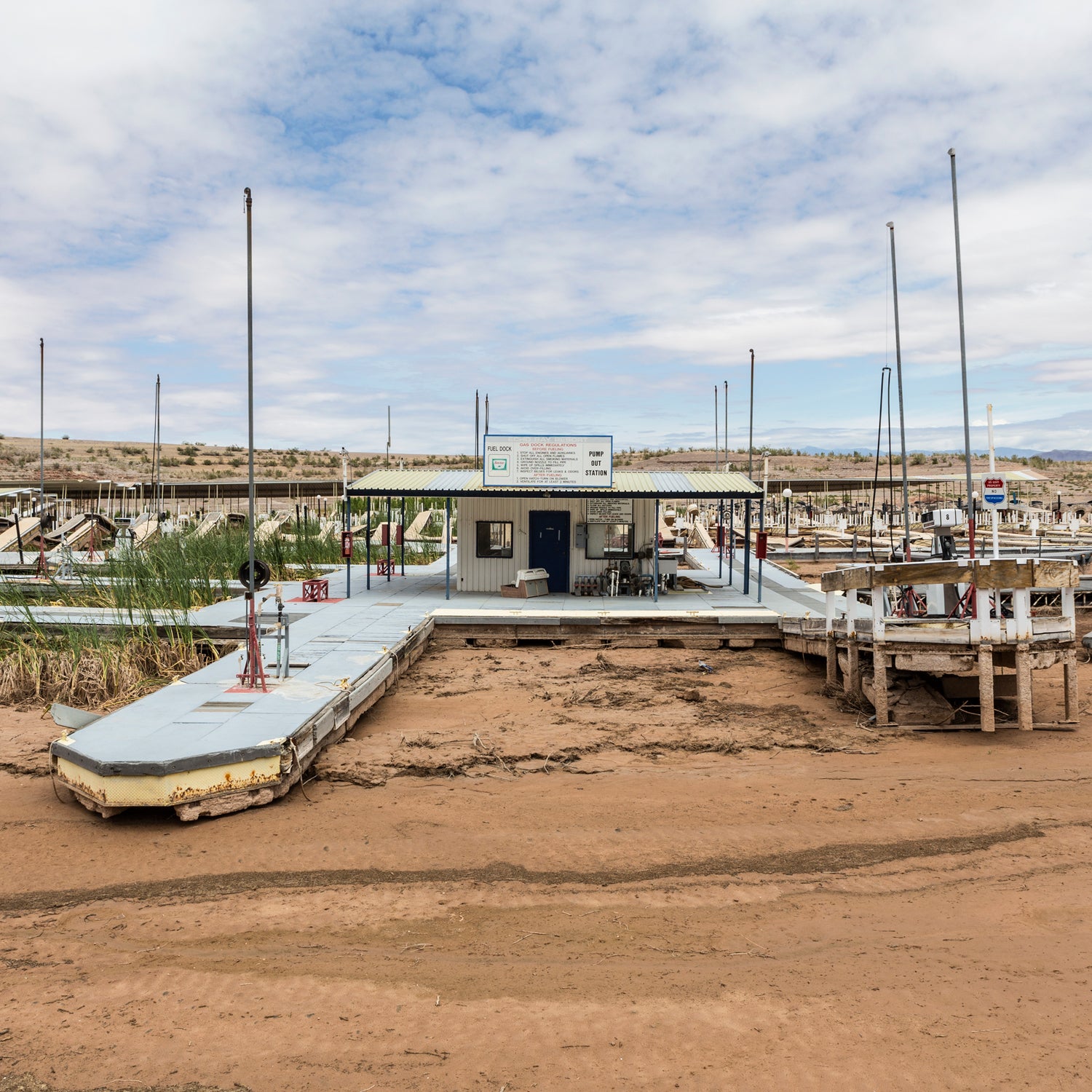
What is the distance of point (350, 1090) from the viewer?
457cm

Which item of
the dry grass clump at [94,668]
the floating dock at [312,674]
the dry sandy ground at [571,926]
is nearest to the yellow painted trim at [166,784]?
the floating dock at [312,674]

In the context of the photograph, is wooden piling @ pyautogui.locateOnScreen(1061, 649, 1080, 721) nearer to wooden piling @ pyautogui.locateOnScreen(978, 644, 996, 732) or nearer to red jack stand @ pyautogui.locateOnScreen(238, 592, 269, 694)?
wooden piling @ pyautogui.locateOnScreen(978, 644, 996, 732)

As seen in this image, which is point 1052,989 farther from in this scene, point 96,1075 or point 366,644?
point 366,644

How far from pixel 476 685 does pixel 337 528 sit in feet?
68.6

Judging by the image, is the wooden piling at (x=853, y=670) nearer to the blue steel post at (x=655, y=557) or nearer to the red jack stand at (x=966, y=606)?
the red jack stand at (x=966, y=606)

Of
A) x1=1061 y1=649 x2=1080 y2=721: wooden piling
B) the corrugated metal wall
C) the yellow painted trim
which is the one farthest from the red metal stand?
the yellow painted trim

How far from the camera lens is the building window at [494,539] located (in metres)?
21.3

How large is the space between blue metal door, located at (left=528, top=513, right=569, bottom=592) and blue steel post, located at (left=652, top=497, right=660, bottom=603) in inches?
77.9

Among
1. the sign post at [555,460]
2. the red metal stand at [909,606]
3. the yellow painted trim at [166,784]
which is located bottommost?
the yellow painted trim at [166,784]

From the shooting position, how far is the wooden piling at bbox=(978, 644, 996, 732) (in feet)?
A: 36.9

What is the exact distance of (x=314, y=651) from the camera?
13.6 meters

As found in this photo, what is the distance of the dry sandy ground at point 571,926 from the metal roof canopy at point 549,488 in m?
9.30

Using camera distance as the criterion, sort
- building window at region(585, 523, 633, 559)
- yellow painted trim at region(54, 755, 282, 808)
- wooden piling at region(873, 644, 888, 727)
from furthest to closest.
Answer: building window at region(585, 523, 633, 559)
wooden piling at region(873, 644, 888, 727)
yellow painted trim at region(54, 755, 282, 808)

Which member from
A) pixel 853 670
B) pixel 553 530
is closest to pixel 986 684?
pixel 853 670
